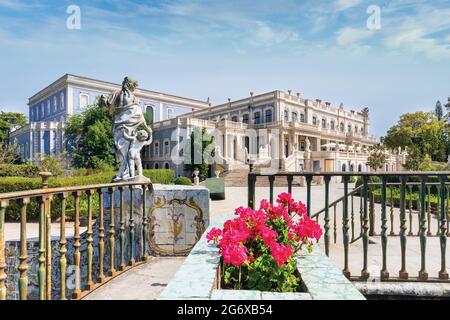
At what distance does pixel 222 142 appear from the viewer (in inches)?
1350

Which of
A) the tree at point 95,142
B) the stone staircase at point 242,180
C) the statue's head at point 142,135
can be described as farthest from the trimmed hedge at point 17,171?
the statue's head at point 142,135

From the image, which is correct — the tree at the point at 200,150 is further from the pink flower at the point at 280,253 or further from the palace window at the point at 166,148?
the pink flower at the point at 280,253

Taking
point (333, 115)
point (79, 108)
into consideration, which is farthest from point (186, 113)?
point (333, 115)

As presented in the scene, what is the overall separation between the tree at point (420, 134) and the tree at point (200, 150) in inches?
1070

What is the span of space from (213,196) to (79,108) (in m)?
30.1

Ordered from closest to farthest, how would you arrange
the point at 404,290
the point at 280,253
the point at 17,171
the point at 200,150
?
the point at 280,253, the point at 404,290, the point at 17,171, the point at 200,150

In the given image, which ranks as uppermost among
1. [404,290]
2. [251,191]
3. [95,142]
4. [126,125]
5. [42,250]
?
[95,142]

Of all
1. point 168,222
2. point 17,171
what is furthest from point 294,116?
point 168,222

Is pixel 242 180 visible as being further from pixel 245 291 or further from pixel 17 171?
pixel 245 291

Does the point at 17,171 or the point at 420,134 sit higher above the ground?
the point at 420,134

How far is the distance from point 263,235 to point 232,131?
33.5 m

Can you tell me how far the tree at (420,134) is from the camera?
3900 centimetres

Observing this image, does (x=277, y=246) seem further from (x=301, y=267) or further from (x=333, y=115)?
(x=333, y=115)

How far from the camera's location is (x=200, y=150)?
1230 inches
